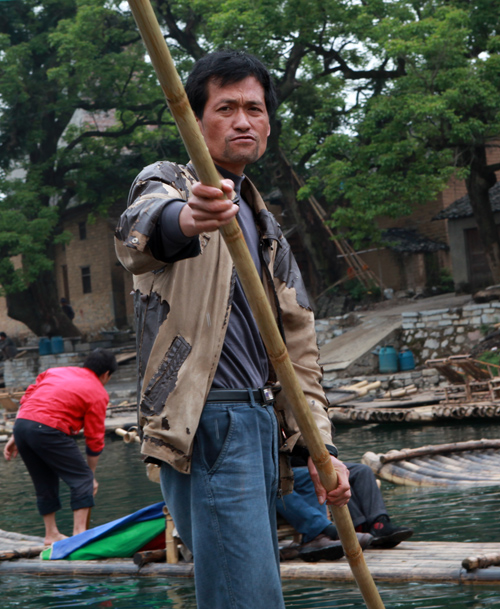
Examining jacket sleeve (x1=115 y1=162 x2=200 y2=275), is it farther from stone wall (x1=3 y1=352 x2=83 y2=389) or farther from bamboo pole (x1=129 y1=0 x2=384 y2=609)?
stone wall (x1=3 y1=352 x2=83 y2=389)

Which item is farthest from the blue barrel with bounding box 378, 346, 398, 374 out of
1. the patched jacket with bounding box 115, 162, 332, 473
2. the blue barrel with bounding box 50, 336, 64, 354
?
the patched jacket with bounding box 115, 162, 332, 473

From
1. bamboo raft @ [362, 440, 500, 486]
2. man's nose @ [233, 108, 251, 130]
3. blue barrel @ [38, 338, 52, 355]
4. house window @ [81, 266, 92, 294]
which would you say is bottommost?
bamboo raft @ [362, 440, 500, 486]

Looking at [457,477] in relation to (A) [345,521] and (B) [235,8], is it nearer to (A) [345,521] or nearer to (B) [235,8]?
(A) [345,521]

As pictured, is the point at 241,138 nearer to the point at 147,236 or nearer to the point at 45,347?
the point at 147,236

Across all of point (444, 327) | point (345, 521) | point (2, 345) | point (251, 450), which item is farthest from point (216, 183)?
point (2, 345)

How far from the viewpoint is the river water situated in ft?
15.8

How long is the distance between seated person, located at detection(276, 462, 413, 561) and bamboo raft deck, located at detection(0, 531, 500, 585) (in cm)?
8

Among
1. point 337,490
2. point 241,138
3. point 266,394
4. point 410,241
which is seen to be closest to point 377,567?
point 337,490

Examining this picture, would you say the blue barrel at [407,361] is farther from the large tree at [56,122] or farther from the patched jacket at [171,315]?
the patched jacket at [171,315]

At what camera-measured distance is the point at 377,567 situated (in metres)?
5.07

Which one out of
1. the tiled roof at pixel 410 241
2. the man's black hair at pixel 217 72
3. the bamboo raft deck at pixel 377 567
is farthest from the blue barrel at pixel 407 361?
the man's black hair at pixel 217 72

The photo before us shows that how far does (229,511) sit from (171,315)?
1.75ft

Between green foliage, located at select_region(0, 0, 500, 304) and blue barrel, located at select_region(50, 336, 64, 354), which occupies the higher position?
green foliage, located at select_region(0, 0, 500, 304)

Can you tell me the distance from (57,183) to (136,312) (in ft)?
94.8
